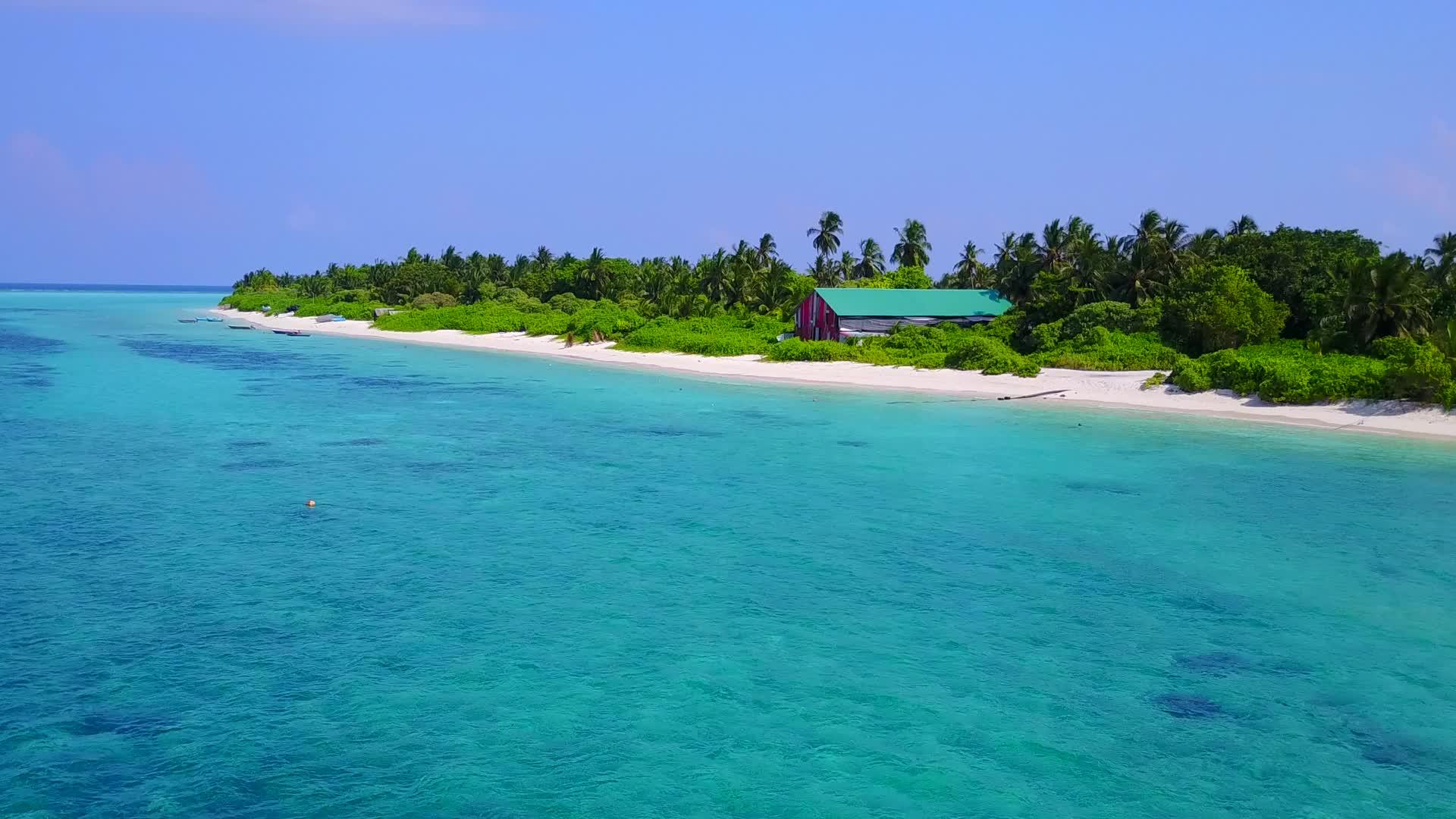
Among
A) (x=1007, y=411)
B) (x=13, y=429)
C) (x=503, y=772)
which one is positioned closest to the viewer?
(x=503, y=772)

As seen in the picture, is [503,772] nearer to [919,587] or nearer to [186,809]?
[186,809]

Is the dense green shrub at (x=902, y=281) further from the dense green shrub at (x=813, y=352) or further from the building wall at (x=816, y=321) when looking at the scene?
the dense green shrub at (x=813, y=352)

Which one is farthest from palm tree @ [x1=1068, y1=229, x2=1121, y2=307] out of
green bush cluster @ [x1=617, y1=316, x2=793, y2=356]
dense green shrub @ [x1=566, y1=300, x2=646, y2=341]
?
dense green shrub @ [x1=566, y1=300, x2=646, y2=341]

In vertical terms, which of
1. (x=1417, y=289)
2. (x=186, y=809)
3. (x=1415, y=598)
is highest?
(x=1417, y=289)

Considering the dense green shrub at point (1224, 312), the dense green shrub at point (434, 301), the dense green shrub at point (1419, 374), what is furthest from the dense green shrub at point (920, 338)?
the dense green shrub at point (434, 301)

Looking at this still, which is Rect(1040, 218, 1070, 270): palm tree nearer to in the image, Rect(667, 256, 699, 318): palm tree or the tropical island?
the tropical island

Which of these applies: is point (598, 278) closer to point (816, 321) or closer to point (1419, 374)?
point (816, 321)

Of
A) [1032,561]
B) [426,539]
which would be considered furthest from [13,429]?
[1032,561]
